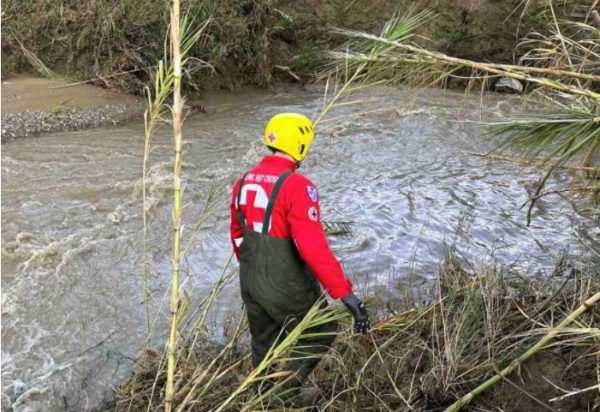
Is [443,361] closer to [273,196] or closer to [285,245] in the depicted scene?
[285,245]

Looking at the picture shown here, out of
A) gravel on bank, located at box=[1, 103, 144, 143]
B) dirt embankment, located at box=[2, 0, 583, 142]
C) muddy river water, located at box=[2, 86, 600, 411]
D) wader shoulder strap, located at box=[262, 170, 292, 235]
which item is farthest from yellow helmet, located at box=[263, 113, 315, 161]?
gravel on bank, located at box=[1, 103, 144, 143]

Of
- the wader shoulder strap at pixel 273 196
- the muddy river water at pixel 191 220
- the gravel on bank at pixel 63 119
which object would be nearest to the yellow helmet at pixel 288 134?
the wader shoulder strap at pixel 273 196

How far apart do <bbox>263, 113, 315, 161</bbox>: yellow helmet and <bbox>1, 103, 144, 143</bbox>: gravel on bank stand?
6.60m

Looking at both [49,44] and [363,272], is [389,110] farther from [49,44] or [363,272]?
[49,44]

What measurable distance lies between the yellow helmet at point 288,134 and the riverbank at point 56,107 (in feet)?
21.8

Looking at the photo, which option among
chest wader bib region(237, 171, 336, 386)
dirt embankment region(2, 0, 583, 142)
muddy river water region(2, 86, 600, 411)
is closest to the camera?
chest wader bib region(237, 171, 336, 386)

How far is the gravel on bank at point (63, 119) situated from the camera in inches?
351

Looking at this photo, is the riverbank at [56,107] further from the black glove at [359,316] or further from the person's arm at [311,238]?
the black glove at [359,316]

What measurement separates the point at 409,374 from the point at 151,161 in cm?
550

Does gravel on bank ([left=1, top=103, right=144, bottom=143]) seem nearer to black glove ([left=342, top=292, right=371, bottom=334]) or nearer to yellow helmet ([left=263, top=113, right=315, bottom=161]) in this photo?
yellow helmet ([left=263, top=113, right=315, bottom=161])

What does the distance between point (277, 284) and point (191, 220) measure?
3.52 metres

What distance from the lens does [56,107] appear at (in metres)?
9.55

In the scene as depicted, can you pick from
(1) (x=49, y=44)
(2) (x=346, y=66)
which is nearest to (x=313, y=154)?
(1) (x=49, y=44)

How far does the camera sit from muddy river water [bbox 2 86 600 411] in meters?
4.51
